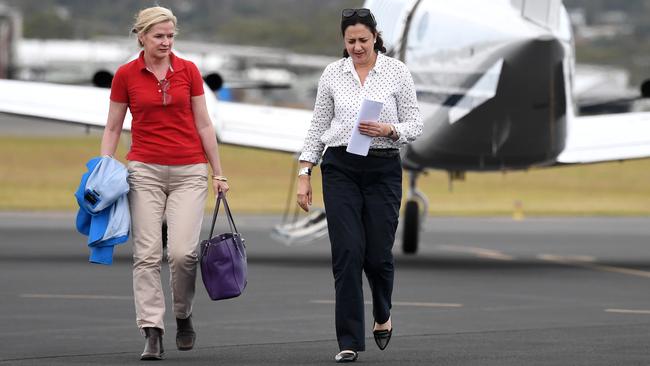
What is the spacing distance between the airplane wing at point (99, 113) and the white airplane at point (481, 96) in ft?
0.06

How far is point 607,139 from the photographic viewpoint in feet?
71.3

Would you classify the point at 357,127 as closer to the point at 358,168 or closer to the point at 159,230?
the point at 358,168

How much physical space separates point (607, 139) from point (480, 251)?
2.64 metres

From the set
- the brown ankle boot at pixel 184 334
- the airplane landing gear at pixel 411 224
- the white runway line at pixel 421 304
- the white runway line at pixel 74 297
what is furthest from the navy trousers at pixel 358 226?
the airplane landing gear at pixel 411 224

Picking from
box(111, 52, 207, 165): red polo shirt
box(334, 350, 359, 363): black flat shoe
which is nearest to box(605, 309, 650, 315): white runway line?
box(334, 350, 359, 363): black flat shoe

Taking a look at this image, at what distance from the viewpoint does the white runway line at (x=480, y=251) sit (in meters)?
22.1

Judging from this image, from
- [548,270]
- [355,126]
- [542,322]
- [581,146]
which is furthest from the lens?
[581,146]

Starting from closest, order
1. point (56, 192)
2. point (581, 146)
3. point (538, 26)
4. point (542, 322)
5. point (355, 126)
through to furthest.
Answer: point (355, 126) < point (542, 322) < point (538, 26) < point (581, 146) < point (56, 192)

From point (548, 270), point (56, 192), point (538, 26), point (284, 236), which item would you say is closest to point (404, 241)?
point (284, 236)

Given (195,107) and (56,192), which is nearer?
(195,107)

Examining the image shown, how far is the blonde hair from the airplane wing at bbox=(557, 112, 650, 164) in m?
10.1

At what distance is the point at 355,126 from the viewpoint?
1060 centimetres

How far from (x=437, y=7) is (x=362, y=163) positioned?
29.7 feet

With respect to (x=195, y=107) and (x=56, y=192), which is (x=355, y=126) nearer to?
(x=195, y=107)
